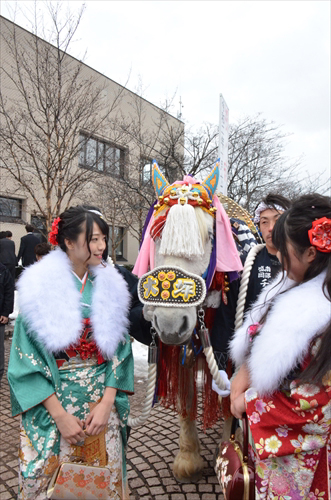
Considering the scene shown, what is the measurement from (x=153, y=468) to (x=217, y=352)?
126 centimetres

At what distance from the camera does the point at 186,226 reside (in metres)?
2.10

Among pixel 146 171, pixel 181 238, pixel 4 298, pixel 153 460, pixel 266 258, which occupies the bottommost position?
pixel 153 460

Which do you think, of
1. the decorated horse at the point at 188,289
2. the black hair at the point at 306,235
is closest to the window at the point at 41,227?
the decorated horse at the point at 188,289

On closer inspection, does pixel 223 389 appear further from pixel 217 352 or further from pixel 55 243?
pixel 55 243

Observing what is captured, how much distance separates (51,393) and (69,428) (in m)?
0.18

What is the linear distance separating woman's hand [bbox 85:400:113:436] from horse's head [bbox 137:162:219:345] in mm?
449

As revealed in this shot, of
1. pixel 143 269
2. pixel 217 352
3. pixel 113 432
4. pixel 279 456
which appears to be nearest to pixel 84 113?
pixel 143 269

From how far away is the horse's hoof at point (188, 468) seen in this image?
8.82 feet

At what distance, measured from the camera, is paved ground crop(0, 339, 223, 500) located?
2566 millimetres

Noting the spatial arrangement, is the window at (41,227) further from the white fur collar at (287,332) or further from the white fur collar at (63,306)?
the white fur collar at (287,332)

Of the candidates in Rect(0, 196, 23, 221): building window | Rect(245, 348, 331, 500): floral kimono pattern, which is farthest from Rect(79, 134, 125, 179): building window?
Rect(245, 348, 331, 500): floral kimono pattern

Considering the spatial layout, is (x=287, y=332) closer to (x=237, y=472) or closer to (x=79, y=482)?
(x=237, y=472)

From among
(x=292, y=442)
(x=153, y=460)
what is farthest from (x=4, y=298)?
(x=292, y=442)

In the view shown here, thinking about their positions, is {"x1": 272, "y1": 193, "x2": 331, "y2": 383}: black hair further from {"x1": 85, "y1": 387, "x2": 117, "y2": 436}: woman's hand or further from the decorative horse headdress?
{"x1": 85, "y1": 387, "x2": 117, "y2": 436}: woman's hand
